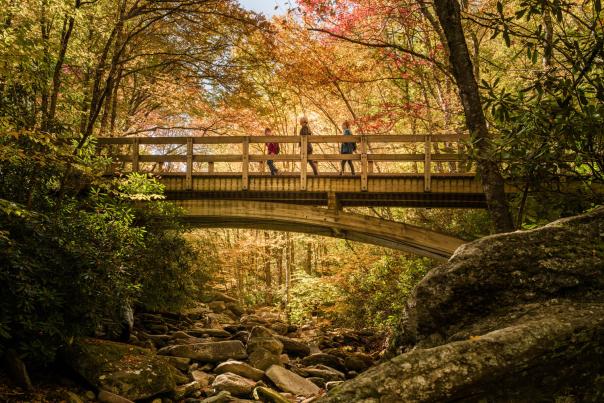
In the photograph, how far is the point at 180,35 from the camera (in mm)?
11102

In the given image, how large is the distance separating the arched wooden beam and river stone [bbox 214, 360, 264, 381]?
275 centimetres

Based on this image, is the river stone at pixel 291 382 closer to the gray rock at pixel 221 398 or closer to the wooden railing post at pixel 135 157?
the gray rock at pixel 221 398

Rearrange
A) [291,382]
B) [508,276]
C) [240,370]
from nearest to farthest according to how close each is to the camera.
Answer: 1. [508,276]
2. [291,382]
3. [240,370]

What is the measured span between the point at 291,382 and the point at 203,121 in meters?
8.11

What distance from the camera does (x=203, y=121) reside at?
13.3 m

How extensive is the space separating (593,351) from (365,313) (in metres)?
11.6

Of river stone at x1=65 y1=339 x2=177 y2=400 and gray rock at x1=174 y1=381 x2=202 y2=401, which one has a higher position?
river stone at x1=65 y1=339 x2=177 y2=400

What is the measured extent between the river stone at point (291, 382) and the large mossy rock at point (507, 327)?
535cm

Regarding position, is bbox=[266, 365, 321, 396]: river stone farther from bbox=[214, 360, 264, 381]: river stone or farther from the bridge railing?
the bridge railing

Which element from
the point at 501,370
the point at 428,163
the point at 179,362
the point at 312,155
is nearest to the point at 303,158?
the point at 312,155

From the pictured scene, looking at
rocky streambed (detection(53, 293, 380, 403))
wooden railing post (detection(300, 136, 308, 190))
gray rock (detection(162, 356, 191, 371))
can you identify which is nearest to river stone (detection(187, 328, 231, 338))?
rocky streambed (detection(53, 293, 380, 403))

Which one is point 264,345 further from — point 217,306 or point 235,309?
point 235,309

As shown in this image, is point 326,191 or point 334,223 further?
point 326,191

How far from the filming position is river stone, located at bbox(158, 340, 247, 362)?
8.44 m
